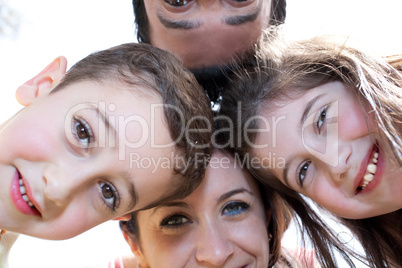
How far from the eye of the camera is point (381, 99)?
1.62 meters

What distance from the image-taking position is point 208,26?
2111 mm

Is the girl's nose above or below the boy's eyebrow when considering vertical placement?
below

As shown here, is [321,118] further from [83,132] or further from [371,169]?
[83,132]

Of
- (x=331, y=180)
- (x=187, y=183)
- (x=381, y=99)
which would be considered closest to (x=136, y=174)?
(x=187, y=183)

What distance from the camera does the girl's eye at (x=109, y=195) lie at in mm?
1540

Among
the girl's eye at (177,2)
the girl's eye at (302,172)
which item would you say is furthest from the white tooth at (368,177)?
the girl's eye at (177,2)

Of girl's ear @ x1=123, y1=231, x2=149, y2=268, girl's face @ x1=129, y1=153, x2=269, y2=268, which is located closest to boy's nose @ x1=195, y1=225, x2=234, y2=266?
girl's face @ x1=129, y1=153, x2=269, y2=268

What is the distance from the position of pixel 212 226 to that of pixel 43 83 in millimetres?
783

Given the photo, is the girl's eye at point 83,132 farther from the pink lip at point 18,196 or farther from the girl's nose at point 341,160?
the girl's nose at point 341,160

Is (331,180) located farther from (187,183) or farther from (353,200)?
(187,183)

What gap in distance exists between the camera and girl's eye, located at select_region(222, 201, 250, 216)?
1858 millimetres

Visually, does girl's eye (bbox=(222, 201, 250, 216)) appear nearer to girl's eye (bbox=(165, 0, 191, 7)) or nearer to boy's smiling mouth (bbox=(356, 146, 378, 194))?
boy's smiling mouth (bbox=(356, 146, 378, 194))

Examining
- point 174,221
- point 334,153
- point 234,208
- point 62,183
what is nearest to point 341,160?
point 334,153

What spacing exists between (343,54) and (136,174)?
2.79ft
